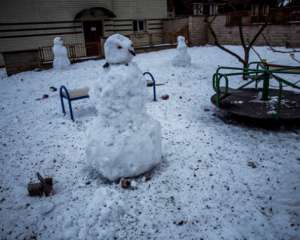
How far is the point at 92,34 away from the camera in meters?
18.1

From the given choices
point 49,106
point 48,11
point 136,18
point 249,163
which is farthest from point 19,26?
point 249,163

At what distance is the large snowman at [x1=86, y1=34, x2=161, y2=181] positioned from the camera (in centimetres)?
329

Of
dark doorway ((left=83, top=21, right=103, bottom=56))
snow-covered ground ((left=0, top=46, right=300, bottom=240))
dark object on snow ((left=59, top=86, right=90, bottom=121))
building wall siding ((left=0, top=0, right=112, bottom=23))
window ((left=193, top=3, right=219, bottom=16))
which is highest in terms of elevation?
window ((left=193, top=3, right=219, bottom=16))

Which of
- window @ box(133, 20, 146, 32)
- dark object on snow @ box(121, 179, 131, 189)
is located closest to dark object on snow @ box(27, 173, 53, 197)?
dark object on snow @ box(121, 179, 131, 189)

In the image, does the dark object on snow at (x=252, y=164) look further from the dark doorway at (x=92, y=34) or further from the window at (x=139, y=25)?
the window at (x=139, y=25)

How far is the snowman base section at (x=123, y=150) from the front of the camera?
335 cm

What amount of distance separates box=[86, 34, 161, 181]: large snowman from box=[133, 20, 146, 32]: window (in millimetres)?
18081

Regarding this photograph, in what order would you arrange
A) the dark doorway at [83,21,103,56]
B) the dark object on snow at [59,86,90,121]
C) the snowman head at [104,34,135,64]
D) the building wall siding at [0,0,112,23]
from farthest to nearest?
the dark doorway at [83,21,103,56] → the building wall siding at [0,0,112,23] → the dark object on snow at [59,86,90,121] → the snowman head at [104,34,135,64]

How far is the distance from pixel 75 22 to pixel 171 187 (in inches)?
656

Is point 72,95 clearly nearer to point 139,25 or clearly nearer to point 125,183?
point 125,183

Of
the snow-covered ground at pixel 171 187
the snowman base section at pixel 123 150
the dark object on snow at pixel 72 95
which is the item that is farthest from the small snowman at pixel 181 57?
the snowman base section at pixel 123 150

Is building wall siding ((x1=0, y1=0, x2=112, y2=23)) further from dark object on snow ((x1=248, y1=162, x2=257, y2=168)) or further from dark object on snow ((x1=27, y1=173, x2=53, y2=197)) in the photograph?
dark object on snow ((x1=248, y1=162, x2=257, y2=168))

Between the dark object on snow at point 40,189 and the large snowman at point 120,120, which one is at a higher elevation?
the large snowman at point 120,120

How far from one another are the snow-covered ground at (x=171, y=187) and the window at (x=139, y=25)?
52.7 ft
